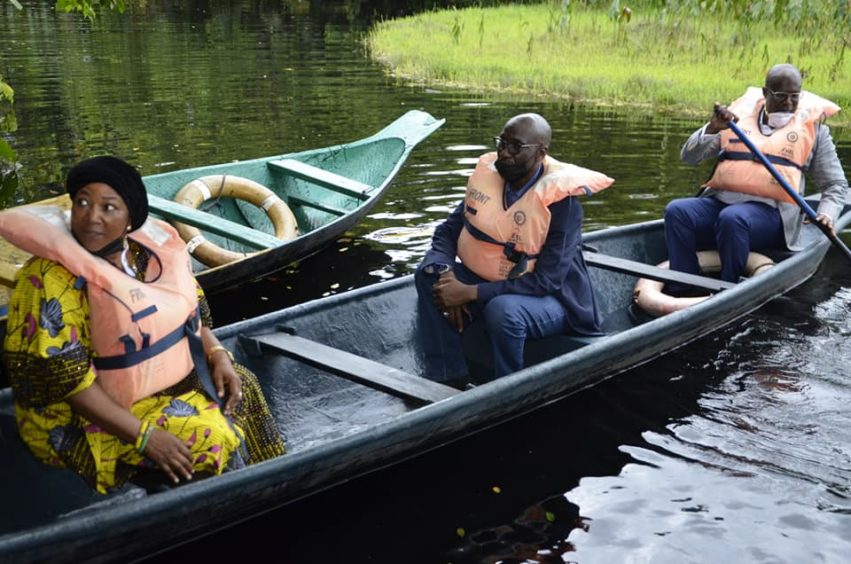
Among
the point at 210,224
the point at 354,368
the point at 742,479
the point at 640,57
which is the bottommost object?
the point at 742,479

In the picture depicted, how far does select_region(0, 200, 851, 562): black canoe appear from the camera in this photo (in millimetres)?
3162

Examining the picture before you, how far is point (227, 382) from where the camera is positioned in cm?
356

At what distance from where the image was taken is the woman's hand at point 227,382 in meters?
3.54

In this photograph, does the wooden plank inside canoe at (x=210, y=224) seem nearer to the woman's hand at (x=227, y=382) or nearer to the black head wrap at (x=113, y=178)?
the woman's hand at (x=227, y=382)

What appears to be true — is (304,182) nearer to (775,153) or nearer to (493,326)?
(775,153)

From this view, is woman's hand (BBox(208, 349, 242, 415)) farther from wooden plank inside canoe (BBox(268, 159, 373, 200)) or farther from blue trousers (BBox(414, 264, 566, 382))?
wooden plank inside canoe (BBox(268, 159, 373, 200))

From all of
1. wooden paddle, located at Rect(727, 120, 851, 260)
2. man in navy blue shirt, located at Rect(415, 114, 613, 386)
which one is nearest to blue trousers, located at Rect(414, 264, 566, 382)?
man in navy blue shirt, located at Rect(415, 114, 613, 386)

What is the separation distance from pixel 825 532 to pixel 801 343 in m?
2.11

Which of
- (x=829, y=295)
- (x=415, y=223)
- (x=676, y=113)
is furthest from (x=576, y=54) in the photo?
(x=829, y=295)

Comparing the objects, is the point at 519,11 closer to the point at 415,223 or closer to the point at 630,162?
the point at 630,162

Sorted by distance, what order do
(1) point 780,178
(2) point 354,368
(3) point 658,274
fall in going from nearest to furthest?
(2) point 354,368 → (3) point 658,274 → (1) point 780,178

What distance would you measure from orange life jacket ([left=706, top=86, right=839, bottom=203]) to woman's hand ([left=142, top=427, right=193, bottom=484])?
4.16 m

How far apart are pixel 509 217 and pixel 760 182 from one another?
2252 millimetres

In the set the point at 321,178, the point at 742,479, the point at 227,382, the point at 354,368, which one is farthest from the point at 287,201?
the point at 742,479
